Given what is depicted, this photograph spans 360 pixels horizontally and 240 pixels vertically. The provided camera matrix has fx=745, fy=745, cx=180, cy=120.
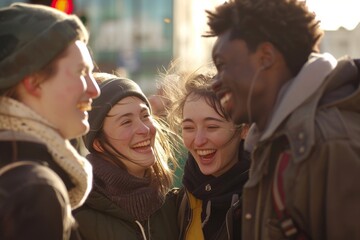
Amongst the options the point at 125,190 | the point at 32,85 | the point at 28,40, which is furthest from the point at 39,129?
the point at 125,190

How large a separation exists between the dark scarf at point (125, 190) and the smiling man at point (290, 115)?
117 centimetres

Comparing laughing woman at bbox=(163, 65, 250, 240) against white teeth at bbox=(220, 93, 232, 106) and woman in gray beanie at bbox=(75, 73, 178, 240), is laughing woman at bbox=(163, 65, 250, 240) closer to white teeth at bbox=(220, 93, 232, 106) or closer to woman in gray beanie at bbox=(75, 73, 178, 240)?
woman in gray beanie at bbox=(75, 73, 178, 240)

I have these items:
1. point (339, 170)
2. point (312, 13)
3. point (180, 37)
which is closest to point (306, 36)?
point (312, 13)

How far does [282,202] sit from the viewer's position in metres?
2.97

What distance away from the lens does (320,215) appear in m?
2.89

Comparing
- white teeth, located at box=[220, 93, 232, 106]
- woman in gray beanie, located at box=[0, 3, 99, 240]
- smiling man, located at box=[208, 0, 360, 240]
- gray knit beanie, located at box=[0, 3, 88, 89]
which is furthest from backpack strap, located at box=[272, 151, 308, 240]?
gray knit beanie, located at box=[0, 3, 88, 89]

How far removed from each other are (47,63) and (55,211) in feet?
1.97

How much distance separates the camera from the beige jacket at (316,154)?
283 cm

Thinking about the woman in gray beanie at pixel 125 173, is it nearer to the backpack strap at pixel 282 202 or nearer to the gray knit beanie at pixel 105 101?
the gray knit beanie at pixel 105 101

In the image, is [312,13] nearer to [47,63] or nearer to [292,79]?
[292,79]

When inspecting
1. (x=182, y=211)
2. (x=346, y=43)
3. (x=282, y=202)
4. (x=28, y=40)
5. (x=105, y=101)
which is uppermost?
(x=28, y=40)

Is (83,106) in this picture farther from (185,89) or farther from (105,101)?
(185,89)

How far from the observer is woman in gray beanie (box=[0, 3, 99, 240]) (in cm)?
263

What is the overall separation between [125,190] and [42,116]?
4.87 feet
